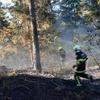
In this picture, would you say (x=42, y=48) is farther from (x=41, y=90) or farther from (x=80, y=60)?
(x=41, y=90)

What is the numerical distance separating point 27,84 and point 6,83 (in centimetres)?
86

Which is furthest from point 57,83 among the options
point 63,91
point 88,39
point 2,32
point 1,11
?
point 1,11

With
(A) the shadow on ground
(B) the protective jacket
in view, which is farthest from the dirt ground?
(B) the protective jacket

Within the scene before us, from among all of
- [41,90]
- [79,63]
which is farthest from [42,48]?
[41,90]

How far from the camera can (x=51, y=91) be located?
557 inches

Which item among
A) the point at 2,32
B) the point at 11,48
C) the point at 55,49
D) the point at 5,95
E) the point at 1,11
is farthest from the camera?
the point at 55,49

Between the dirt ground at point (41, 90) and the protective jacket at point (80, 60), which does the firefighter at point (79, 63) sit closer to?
the protective jacket at point (80, 60)

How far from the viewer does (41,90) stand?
14133 millimetres

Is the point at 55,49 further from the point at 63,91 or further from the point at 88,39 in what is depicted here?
the point at 63,91

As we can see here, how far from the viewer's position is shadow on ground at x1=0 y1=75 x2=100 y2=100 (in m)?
13.7

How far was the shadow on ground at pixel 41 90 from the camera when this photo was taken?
44.8 ft

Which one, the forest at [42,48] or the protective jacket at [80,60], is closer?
the forest at [42,48]

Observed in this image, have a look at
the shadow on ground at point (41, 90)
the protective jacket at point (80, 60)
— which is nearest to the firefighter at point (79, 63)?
the protective jacket at point (80, 60)

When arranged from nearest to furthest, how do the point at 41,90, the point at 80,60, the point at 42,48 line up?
the point at 41,90
the point at 80,60
the point at 42,48
